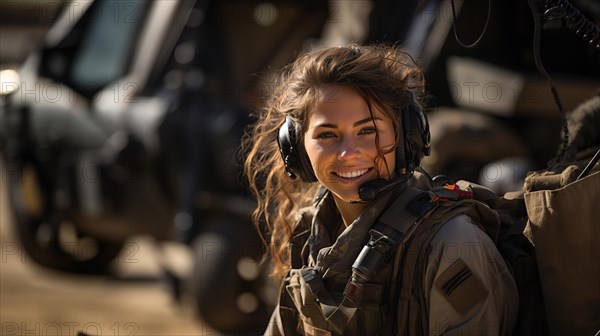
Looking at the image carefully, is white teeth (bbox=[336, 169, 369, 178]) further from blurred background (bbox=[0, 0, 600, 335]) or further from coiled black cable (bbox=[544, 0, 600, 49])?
blurred background (bbox=[0, 0, 600, 335])

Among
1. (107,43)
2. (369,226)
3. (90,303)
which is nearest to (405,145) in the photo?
(369,226)

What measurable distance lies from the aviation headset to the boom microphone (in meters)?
0.07

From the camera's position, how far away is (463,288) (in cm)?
227

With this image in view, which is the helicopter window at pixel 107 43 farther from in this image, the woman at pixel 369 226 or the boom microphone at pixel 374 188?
the boom microphone at pixel 374 188

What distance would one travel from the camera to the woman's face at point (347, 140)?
2461 mm

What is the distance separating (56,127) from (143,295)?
1.63 meters

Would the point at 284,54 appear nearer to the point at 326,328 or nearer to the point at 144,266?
the point at 144,266

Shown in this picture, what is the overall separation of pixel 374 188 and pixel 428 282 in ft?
0.89

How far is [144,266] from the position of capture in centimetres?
915

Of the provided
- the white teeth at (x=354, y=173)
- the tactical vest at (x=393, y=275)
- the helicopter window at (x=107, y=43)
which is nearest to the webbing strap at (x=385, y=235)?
the tactical vest at (x=393, y=275)

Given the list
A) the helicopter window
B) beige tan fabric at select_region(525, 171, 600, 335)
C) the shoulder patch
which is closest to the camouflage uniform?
the shoulder patch

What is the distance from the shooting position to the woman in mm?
2293

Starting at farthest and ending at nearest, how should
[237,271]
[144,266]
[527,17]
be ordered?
1. [144,266]
2. [237,271]
3. [527,17]

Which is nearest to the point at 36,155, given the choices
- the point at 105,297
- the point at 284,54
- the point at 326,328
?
the point at 105,297
